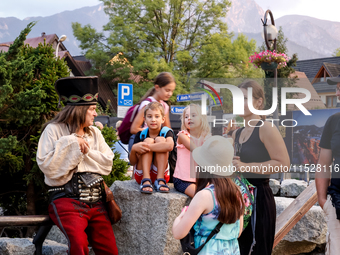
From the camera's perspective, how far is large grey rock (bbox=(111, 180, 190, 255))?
3756mm

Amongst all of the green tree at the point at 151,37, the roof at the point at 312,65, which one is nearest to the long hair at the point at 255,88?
the green tree at the point at 151,37

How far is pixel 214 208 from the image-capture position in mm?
2480

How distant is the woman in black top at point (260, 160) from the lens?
3.00 metres

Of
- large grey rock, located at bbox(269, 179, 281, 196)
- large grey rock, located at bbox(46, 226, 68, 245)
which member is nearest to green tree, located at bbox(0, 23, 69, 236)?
large grey rock, located at bbox(46, 226, 68, 245)

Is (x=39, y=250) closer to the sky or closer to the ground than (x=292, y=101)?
closer to the ground

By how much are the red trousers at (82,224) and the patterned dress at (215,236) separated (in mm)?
1166

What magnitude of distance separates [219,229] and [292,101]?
160 cm

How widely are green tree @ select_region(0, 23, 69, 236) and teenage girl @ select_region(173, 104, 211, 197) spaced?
1.47 metres

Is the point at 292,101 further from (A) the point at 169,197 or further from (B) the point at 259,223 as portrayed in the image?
(A) the point at 169,197

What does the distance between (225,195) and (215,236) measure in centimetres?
27

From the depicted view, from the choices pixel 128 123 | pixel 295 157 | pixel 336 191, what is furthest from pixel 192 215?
pixel 295 157

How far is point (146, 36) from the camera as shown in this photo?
28828mm

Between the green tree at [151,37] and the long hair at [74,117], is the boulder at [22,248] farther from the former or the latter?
the green tree at [151,37]

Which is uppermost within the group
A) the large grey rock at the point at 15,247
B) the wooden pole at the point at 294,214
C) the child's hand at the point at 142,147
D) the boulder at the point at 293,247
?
the child's hand at the point at 142,147
